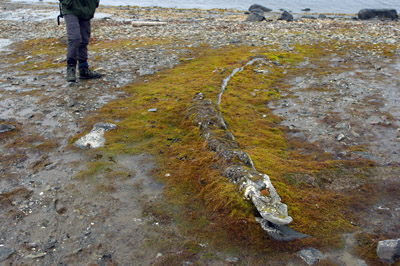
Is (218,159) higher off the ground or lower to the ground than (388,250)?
higher

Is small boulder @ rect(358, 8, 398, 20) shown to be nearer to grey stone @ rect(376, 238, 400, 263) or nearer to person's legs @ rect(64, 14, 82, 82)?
person's legs @ rect(64, 14, 82, 82)

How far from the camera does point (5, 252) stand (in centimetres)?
363

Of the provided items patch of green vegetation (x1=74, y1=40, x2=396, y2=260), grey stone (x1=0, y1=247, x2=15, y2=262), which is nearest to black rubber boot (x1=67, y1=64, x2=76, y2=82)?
patch of green vegetation (x1=74, y1=40, x2=396, y2=260)

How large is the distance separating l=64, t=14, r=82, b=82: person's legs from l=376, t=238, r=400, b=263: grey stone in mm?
8761

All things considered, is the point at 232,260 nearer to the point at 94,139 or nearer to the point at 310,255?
the point at 310,255

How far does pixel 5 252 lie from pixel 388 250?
423 cm

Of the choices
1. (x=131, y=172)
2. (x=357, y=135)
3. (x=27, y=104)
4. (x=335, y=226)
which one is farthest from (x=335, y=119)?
(x=27, y=104)

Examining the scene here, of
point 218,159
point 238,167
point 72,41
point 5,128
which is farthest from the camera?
point 72,41

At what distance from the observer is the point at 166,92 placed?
8.84 metres

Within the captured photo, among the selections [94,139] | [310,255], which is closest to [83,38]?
[94,139]

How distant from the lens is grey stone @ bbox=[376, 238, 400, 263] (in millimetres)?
3570

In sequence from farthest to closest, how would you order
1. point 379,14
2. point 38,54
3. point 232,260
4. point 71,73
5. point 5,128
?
1. point 379,14
2. point 38,54
3. point 71,73
4. point 5,128
5. point 232,260

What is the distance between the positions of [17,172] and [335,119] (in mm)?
6845

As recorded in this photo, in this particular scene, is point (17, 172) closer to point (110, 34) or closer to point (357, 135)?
point (357, 135)
